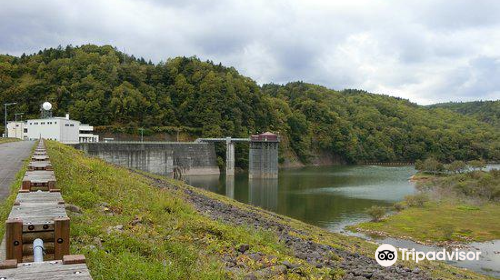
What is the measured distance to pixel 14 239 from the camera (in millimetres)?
4758

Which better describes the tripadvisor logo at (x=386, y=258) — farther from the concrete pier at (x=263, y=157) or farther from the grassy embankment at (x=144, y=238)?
the concrete pier at (x=263, y=157)

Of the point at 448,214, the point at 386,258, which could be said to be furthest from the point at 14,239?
the point at 448,214

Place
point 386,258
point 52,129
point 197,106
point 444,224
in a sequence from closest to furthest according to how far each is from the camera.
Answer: point 386,258, point 444,224, point 52,129, point 197,106

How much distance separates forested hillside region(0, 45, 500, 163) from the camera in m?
96.8

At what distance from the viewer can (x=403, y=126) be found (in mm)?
158500

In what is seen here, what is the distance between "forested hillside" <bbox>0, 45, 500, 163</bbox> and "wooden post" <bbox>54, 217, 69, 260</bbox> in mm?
94017

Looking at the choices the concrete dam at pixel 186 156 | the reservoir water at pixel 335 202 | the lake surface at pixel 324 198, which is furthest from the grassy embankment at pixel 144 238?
the concrete dam at pixel 186 156

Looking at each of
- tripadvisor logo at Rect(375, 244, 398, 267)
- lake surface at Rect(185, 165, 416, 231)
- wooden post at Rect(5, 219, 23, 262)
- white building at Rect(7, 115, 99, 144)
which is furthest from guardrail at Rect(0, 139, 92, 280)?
white building at Rect(7, 115, 99, 144)

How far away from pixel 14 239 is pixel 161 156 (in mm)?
69326

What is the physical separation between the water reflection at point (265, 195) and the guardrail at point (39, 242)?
38.3m

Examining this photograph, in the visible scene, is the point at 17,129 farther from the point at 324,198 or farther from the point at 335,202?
the point at 335,202

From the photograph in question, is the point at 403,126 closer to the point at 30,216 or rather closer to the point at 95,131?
the point at 95,131

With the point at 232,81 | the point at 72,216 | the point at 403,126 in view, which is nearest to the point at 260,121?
the point at 232,81

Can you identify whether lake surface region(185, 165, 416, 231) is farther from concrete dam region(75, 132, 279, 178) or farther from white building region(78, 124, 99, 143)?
white building region(78, 124, 99, 143)
